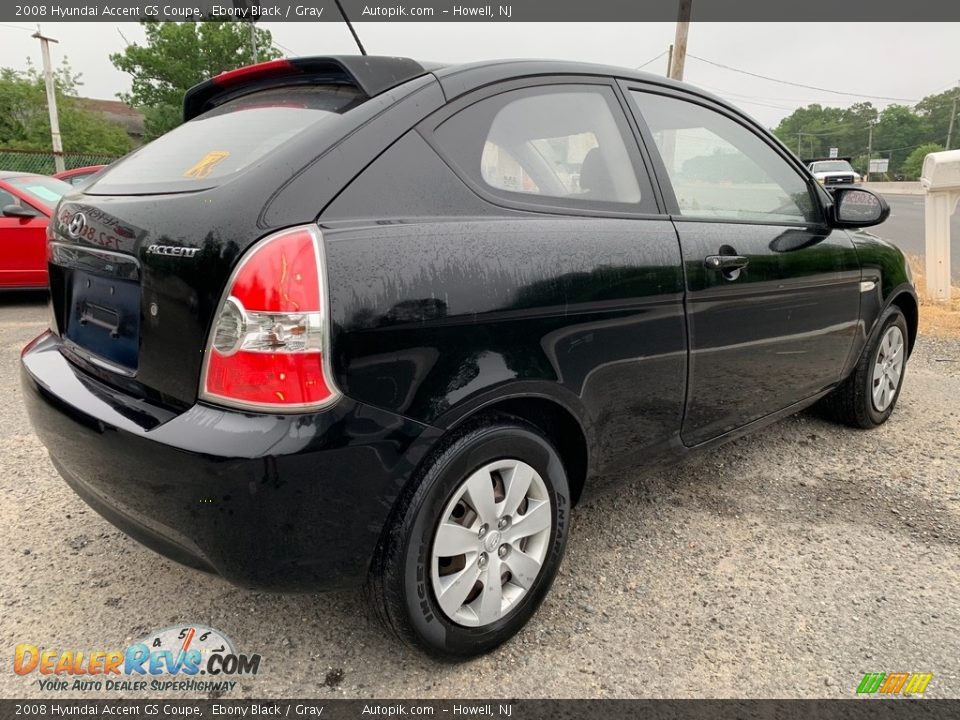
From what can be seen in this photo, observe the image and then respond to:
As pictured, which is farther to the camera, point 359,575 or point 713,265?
point 713,265

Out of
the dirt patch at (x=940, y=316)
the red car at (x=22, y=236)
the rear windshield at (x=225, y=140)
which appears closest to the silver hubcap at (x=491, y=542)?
the rear windshield at (x=225, y=140)

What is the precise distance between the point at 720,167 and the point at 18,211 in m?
6.89

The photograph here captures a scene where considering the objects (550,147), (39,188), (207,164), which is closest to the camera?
(207,164)

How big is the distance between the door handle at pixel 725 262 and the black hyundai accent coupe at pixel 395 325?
0.07 feet

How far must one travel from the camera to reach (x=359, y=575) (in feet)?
5.54

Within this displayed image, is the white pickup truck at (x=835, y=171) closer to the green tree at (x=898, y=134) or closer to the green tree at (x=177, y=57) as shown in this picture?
the green tree at (x=177, y=57)

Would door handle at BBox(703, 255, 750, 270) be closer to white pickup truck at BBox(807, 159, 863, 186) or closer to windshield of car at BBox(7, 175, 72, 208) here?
windshield of car at BBox(7, 175, 72, 208)

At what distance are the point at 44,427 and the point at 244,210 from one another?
3.13 ft

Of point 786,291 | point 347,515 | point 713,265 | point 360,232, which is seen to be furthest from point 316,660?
point 786,291

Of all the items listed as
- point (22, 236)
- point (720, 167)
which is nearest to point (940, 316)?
point (720, 167)

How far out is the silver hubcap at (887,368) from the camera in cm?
365

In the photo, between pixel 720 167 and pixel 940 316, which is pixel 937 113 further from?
pixel 720 167

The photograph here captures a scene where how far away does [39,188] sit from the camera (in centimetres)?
716

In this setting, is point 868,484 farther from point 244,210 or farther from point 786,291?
point 244,210
